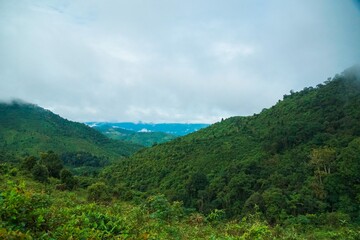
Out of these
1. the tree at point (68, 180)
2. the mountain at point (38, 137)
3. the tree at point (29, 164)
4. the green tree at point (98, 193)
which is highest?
the mountain at point (38, 137)

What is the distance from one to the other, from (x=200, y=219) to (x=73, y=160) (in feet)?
393

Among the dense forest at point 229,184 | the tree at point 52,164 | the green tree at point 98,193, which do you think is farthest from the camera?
the tree at point 52,164

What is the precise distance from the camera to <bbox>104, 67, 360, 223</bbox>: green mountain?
148ft

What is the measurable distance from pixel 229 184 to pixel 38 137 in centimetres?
12364

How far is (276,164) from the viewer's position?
60156 millimetres

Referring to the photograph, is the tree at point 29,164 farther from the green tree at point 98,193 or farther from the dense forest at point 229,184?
the green tree at point 98,193

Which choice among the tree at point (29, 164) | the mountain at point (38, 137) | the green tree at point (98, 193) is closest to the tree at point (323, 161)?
the green tree at point (98, 193)

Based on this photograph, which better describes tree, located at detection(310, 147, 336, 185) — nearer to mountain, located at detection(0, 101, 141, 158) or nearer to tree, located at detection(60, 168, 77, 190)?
tree, located at detection(60, 168, 77, 190)

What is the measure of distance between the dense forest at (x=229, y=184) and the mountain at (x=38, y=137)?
68.9 metres

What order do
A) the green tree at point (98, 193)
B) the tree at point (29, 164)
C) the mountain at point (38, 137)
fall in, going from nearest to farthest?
1. the green tree at point (98, 193)
2. the tree at point (29, 164)
3. the mountain at point (38, 137)

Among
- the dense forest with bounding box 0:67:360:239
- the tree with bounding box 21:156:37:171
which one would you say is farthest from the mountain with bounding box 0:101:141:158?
the tree with bounding box 21:156:37:171

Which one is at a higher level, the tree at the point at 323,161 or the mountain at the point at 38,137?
the mountain at the point at 38,137

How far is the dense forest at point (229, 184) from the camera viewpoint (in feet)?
30.1

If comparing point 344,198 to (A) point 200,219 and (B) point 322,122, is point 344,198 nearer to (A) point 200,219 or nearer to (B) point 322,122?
(B) point 322,122
